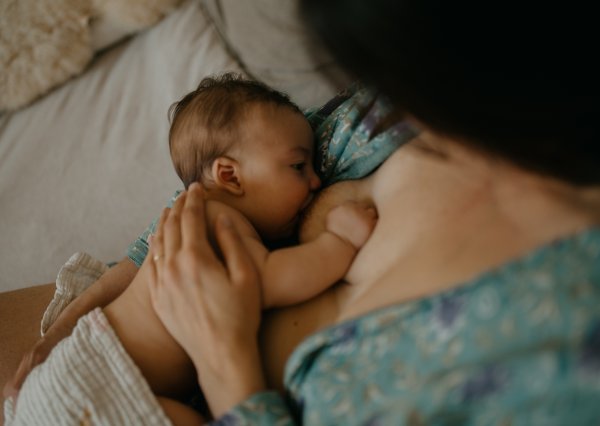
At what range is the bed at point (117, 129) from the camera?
143 centimetres

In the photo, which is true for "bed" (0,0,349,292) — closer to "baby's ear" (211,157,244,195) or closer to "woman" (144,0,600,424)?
"baby's ear" (211,157,244,195)

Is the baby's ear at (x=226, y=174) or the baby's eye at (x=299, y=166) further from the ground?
the baby's ear at (x=226, y=174)

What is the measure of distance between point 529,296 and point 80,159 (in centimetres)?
140

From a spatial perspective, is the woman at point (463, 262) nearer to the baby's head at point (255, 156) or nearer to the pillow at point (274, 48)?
the baby's head at point (255, 156)

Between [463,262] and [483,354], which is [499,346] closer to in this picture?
[483,354]

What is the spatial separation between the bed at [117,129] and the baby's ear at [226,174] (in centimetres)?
41

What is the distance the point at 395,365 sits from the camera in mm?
586

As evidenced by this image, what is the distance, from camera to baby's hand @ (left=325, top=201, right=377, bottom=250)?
32.8 inches

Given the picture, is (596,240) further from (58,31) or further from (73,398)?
(58,31)

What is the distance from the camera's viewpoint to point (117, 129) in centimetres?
164

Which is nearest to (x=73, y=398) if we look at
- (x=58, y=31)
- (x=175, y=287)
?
(x=175, y=287)

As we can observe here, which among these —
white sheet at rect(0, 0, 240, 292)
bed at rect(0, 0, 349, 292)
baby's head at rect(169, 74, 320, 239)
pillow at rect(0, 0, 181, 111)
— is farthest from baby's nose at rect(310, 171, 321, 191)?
pillow at rect(0, 0, 181, 111)

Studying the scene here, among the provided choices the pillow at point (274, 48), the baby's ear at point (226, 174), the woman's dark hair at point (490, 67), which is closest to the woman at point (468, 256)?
the woman's dark hair at point (490, 67)

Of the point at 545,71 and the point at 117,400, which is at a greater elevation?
the point at 545,71
